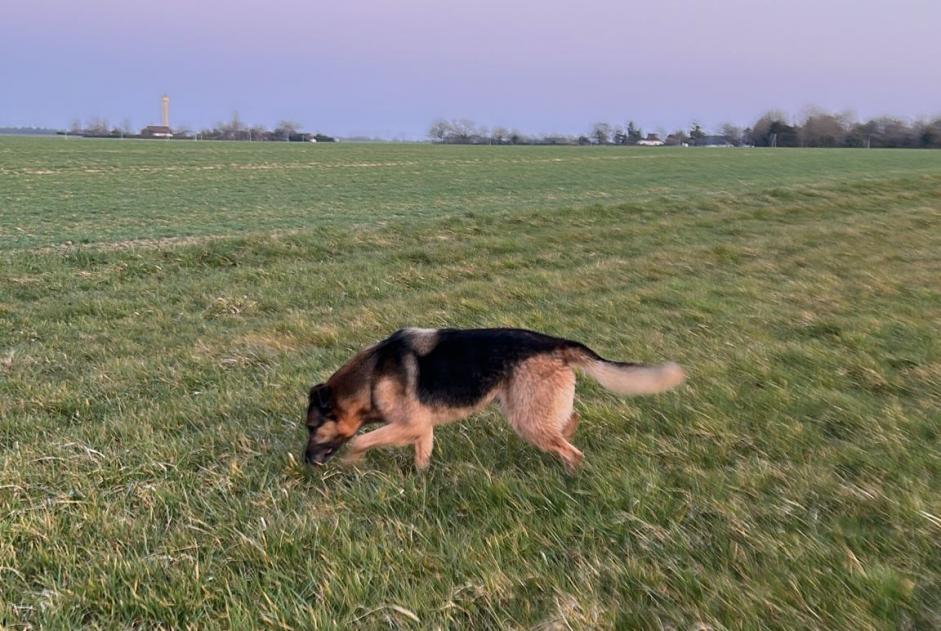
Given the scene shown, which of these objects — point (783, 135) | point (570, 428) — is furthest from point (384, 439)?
point (783, 135)

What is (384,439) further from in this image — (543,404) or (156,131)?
(156,131)

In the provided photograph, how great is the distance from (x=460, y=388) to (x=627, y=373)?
1.04 m

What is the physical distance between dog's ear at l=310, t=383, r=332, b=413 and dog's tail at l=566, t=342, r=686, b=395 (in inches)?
60.1

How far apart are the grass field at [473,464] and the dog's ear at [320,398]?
1.24 ft

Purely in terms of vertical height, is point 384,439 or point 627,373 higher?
point 627,373

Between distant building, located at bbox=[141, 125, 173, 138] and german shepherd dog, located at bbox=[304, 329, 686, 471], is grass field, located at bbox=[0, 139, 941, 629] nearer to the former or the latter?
german shepherd dog, located at bbox=[304, 329, 686, 471]

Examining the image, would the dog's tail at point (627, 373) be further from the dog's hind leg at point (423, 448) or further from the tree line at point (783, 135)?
the tree line at point (783, 135)

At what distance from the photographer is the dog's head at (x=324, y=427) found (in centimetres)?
411

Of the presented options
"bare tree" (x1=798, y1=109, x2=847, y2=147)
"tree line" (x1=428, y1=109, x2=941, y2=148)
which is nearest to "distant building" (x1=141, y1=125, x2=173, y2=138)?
"tree line" (x1=428, y1=109, x2=941, y2=148)

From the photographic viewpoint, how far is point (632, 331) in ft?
24.1

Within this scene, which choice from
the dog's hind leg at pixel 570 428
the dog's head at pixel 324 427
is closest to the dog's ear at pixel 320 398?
the dog's head at pixel 324 427

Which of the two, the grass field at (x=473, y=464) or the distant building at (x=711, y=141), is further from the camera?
the distant building at (x=711, y=141)

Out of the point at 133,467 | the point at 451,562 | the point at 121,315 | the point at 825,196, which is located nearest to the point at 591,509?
the point at 451,562

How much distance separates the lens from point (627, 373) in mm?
4180
